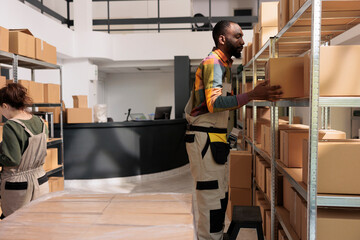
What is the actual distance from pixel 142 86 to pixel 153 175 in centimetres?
610

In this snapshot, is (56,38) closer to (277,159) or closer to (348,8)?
(277,159)

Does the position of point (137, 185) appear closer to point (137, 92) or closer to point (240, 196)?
point (240, 196)

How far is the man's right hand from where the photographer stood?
5.87 feet

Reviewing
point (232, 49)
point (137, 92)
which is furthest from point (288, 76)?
point (137, 92)

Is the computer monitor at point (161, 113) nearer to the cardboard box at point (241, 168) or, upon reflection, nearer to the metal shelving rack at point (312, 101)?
the cardboard box at point (241, 168)

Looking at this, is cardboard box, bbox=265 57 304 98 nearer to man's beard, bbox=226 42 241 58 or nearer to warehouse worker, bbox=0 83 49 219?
man's beard, bbox=226 42 241 58

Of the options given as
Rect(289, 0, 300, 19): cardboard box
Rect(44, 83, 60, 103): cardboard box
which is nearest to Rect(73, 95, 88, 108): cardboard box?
Rect(44, 83, 60, 103): cardboard box

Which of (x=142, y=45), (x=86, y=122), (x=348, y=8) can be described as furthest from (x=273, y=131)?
(x=142, y=45)

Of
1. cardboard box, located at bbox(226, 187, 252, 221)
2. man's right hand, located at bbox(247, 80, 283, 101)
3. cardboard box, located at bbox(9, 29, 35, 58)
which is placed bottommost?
cardboard box, located at bbox(226, 187, 252, 221)

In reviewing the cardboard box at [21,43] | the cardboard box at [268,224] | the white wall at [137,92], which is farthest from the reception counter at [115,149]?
the white wall at [137,92]

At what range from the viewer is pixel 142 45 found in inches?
328

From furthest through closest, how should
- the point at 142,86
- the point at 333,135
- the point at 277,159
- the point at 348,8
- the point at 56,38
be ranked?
the point at 142,86 < the point at 56,38 < the point at 277,159 < the point at 333,135 < the point at 348,8

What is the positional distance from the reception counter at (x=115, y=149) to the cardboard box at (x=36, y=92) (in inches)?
50.9

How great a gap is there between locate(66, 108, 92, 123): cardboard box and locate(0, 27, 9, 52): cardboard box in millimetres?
1887
